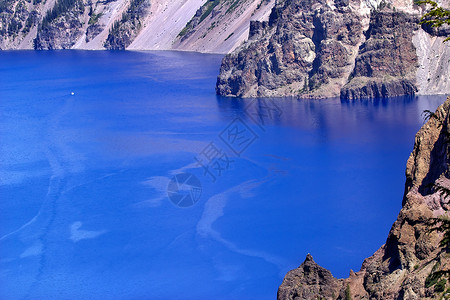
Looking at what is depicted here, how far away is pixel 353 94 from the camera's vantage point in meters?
107

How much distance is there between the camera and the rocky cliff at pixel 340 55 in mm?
107500

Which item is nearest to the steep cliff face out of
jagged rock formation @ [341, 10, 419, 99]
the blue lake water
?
jagged rock formation @ [341, 10, 419, 99]

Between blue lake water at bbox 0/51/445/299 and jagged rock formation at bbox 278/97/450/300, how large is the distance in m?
15.8

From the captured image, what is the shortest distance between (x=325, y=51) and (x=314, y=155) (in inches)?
1451

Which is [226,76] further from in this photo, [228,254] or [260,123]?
[228,254]

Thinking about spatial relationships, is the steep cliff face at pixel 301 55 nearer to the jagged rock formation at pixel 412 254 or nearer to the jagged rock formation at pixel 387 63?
the jagged rock formation at pixel 387 63

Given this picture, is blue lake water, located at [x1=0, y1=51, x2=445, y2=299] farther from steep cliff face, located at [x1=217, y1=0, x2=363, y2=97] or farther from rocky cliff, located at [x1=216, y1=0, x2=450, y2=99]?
steep cliff face, located at [x1=217, y1=0, x2=363, y2=97]

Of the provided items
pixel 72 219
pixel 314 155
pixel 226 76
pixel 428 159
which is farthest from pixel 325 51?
pixel 428 159

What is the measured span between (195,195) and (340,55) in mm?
53551

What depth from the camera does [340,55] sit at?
11056 centimetres

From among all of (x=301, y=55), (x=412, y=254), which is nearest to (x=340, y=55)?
(x=301, y=55)

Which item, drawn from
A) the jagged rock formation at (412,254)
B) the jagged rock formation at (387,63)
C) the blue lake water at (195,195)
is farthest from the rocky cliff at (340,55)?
the jagged rock formation at (412,254)

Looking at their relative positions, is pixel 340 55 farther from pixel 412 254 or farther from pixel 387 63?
pixel 412 254

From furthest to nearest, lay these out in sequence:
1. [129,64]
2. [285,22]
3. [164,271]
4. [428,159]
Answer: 1. [129,64]
2. [285,22]
3. [164,271]
4. [428,159]
